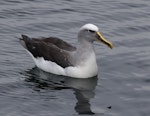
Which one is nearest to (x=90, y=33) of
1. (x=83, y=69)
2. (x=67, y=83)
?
(x=83, y=69)

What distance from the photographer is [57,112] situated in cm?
1559

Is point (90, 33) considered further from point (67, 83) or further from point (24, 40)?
point (24, 40)

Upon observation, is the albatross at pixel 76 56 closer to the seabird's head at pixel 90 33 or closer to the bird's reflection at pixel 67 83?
the seabird's head at pixel 90 33

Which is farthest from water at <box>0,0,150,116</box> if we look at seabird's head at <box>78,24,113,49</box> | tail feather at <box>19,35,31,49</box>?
seabird's head at <box>78,24,113,49</box>

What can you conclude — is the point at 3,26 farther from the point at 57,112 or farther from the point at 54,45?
the point at 57,112

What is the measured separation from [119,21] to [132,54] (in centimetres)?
297

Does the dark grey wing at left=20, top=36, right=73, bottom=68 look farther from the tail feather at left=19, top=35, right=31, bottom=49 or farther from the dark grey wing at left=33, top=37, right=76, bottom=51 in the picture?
the dark grey wing at left=33, top=37, right=76, bottom=51

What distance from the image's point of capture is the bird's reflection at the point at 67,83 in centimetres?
1695

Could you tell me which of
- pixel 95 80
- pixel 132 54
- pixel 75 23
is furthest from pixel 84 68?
pixel 75 23

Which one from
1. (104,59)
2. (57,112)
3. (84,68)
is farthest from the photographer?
(104,59)

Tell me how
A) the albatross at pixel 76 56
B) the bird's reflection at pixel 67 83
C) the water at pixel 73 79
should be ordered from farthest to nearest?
the albatross at pixel 76 56
the bird's reflection at pixel 67 83
the water at pixel 73 79

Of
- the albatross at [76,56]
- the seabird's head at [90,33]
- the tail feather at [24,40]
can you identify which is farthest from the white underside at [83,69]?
the tail feather at [24,40]

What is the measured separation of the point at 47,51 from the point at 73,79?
1195 mm

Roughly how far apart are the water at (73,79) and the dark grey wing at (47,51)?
0.48 metres
